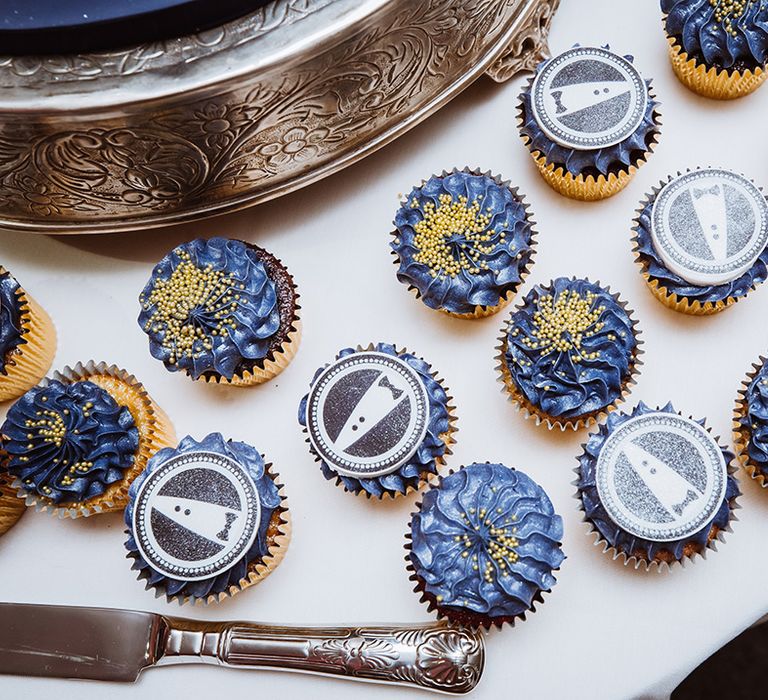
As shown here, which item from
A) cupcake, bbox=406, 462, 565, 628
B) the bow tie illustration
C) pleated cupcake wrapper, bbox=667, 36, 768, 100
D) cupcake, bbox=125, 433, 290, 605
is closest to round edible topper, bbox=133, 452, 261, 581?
cupcake, bbox=125, 433, 290, 605

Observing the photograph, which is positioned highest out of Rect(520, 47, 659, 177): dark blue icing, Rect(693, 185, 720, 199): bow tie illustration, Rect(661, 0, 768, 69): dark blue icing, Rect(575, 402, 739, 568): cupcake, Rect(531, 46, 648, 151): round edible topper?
Rect(661, 0, 768, 69): dark blue icing

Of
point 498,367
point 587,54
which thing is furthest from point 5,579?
point 587,54

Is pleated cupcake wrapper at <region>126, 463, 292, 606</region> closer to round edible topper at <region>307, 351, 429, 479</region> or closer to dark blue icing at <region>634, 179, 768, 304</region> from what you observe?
round edible topper at <region>307, 351, 429, 479</region>

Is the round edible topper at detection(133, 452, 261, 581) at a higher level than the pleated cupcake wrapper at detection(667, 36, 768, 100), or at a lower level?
lower

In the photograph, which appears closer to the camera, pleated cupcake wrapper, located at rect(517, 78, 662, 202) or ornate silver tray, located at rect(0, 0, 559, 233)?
ornate silver tray, located at rect(0, 0, 559, 233)

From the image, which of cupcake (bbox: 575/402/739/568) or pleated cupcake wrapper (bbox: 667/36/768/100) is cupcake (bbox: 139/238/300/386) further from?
pleated cupcake wrapper (bbox: 667/36/768/100)

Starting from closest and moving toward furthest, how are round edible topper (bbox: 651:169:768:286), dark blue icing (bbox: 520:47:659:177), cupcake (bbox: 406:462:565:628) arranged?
cupcake (bbox: 406:462:565:628) → round edible topper (bbox: 651:169:768:286) → dark blue icing (bbox: 520:47:659:177)

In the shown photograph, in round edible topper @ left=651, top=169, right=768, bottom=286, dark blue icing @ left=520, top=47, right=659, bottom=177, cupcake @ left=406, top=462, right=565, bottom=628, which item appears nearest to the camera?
cupcake @ left=406, top=462, right=565, bottom=628
